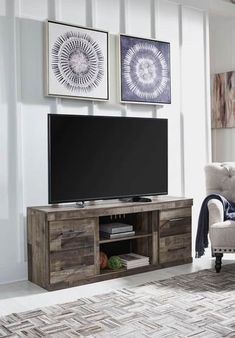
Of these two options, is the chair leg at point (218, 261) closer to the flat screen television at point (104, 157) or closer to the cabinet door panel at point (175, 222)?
the cabinet door panel at point (175, 222)

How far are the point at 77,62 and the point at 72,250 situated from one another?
5.30 feet

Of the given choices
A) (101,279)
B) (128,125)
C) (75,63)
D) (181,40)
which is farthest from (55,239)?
(181,40)

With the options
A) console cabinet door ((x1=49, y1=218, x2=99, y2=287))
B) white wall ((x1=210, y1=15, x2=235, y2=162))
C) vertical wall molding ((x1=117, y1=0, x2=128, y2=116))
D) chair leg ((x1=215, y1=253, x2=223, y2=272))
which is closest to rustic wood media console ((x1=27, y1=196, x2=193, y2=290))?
console cabinet door ((x1=49, y1=218, x2=99, y2=287))

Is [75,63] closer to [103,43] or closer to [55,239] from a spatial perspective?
[103,43]

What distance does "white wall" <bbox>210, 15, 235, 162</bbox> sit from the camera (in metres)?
5.38

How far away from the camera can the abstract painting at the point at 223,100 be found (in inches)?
209

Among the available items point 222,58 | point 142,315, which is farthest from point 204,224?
point 222,58

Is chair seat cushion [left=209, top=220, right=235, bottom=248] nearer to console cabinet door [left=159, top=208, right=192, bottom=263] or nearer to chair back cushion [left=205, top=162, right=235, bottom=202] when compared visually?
console cabinet door [left=159, top=208, right=192, bottom=263]

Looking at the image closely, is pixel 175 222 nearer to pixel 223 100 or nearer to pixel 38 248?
pixel 38 248

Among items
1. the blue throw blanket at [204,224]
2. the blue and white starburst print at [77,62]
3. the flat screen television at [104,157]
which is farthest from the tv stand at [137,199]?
the blue and white starburst print at [77,62]

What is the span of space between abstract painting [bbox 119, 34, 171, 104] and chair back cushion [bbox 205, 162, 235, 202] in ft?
2.76

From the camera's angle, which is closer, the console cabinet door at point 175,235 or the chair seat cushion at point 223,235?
the chair seat cushion at point 223,235

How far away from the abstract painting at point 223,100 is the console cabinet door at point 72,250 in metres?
2.56

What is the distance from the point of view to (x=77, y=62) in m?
3.88
